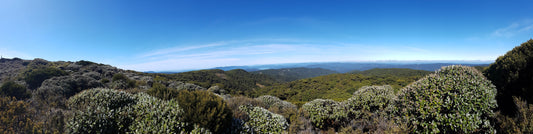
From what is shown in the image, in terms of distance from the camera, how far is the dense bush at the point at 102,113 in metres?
4.45

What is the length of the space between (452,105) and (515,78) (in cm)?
253

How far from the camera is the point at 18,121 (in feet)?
15.5

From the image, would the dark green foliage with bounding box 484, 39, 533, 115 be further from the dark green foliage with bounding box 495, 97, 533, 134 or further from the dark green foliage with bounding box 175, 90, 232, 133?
the dark green foliage with bounding box 175, 90, 232, 133

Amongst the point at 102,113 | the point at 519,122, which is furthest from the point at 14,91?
the point at 519,122

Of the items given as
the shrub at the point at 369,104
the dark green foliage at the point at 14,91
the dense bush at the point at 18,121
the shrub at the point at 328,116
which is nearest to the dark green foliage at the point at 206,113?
the shrub at the point at 328,116

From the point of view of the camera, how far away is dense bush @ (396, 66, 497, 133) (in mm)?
3924

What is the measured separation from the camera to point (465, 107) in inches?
159

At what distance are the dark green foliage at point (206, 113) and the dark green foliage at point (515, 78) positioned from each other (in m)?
7.80

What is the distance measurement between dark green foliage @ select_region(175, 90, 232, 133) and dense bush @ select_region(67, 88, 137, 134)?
81.3 inches

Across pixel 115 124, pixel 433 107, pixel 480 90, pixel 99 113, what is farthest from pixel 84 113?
pixel 480 90

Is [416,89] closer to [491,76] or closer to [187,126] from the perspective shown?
[491,76]

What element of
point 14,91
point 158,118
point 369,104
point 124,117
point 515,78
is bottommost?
point 369,104

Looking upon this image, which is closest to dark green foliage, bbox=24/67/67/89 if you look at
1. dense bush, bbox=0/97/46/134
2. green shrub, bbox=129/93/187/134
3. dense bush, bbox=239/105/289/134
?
dense bush, bbox=0/97/46/134

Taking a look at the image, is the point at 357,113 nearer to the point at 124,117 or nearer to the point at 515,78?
the point at 515,78
